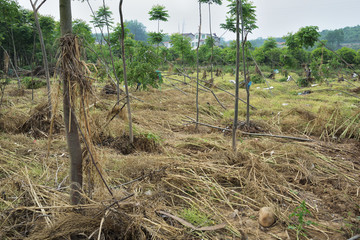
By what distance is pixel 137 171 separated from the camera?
3.06m

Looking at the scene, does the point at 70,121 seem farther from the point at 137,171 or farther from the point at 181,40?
the point at 181,40

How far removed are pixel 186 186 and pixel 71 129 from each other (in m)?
1.39

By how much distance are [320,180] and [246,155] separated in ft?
2.97

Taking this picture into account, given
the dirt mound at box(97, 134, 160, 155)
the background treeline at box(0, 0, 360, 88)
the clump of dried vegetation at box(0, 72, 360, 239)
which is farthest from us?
the background treeline at box(0, 0, 360, 88)

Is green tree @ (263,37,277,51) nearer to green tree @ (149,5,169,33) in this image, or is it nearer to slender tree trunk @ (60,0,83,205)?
green tree @ (149,5,169,33)

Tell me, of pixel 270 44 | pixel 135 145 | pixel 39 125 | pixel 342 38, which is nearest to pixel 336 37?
pixel 342 38

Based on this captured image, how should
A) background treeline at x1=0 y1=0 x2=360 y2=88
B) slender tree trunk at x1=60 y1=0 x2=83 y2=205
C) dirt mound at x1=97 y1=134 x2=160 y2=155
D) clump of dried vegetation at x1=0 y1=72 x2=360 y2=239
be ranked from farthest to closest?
1. background treeline at x1=0 y1=0 x2=360 y2=88
2. dirt mound at x1=97 y1=134 x2=160 y2=155
3. clump of dried vegetation at x1=0 y1=72 x2=360 y2=239
4. slender tree trunk at x1=60 y1=0 x2=83 y2=205

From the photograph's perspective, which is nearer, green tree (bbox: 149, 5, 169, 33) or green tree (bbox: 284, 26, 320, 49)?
green tree (bbox: 284, 26, 320, 49)


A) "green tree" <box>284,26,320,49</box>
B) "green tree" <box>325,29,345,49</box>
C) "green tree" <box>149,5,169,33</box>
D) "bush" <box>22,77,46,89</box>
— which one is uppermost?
"green tree" <box>325,29,345,49</box>

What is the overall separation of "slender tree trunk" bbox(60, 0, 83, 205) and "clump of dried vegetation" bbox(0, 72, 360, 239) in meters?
0.12

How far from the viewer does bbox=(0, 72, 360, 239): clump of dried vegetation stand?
1.89 metres

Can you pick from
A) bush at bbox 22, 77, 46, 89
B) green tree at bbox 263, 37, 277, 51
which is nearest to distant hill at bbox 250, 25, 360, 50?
green tree at bbox 263, 37, 277, 51

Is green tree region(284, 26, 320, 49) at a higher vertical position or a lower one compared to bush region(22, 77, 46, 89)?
higher

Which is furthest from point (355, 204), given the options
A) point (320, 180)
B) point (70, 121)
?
point (70, 121)
